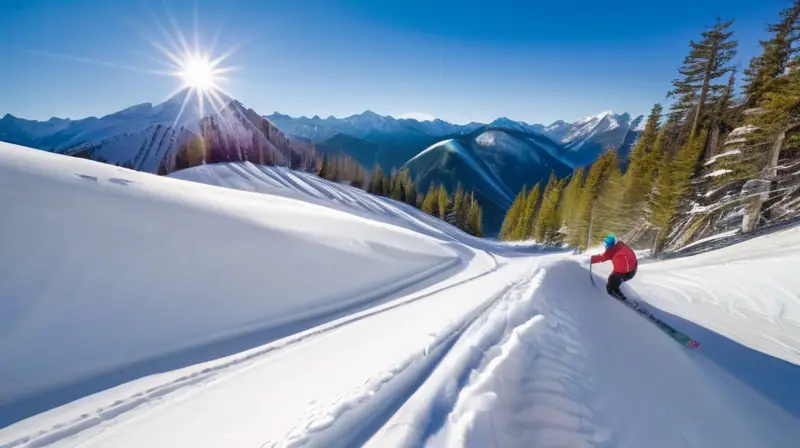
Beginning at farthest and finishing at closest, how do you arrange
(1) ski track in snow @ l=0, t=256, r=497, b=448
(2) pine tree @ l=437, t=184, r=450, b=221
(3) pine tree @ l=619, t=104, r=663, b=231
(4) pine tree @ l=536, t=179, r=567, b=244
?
(2) pine tree @ l=437, t=184, r=450, b=221
(4) pine tree @ l=536, t=179, r=567, b=244
(3) pine tree @ l=619, t=104, r=663, b=231
(1) ski track in snow @ l=0, t=256, r=497, b=448

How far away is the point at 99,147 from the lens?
172 m

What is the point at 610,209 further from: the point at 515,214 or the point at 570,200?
the point at 515,214

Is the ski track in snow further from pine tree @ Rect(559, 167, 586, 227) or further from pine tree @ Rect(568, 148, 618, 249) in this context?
pine tree @ Rect(559, 167, 586, 227)

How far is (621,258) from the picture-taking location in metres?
9.64

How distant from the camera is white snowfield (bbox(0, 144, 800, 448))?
3.62 metres

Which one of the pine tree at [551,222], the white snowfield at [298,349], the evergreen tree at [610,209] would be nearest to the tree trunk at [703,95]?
the evergreen tree at [610,209]

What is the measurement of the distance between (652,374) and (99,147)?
238 metres

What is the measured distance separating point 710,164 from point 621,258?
23.8m

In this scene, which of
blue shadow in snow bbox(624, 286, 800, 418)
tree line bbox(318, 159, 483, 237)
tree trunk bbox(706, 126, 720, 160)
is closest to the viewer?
blue shadow in snow bbox(624, 286, 800, 418)

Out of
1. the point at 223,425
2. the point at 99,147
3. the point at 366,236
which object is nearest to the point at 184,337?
the point at 223,425

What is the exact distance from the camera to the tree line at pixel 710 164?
19219mm

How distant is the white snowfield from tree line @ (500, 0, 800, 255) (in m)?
14.0

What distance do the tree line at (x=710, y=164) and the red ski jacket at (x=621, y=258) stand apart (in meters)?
17.4

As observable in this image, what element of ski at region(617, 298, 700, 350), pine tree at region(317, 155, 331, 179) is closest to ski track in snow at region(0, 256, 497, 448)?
ski at region(617, 298, 700, 350)
